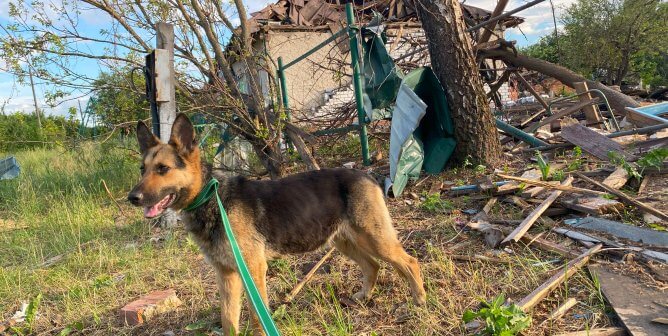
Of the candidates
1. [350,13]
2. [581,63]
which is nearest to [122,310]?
[350,13]

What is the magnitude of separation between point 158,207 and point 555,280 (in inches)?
116

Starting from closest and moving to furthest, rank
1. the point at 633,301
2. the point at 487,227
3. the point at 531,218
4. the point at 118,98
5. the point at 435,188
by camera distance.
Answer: the point at 633,301 → the point at 531,218 → the point at 487,227 → the point at 435,188 → the point at 118,98

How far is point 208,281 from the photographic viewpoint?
4.35 m

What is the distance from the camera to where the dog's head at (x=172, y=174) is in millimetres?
3027

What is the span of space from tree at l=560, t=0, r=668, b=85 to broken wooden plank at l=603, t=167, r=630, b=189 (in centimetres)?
2034

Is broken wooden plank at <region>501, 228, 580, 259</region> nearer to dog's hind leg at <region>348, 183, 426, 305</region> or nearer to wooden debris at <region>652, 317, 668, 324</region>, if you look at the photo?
wooden debris at <region>652, 317, 668, 324</region>

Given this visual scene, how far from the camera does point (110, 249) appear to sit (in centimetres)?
534

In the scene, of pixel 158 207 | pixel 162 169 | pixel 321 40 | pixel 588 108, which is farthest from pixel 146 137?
pixel 321 40

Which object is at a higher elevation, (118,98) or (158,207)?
(118,98)

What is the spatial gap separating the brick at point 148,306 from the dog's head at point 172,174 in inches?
42.1

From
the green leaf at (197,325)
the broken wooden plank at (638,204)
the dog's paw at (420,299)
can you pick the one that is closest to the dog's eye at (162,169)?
the green leaf at (197,325)

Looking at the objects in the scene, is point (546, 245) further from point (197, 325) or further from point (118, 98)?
point (118, 98)

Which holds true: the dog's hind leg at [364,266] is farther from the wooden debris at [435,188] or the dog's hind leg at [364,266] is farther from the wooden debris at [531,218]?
the wooden debris at [435,188]

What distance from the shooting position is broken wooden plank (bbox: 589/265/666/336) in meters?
2.62
